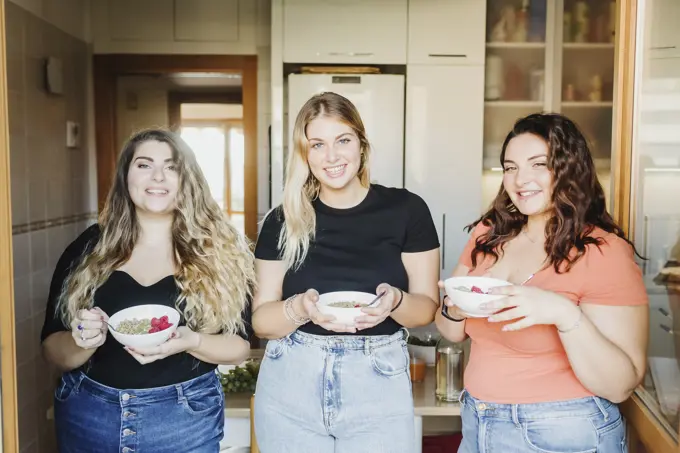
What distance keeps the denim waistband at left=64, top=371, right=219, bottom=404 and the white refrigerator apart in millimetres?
1882

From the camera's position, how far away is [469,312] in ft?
3.86

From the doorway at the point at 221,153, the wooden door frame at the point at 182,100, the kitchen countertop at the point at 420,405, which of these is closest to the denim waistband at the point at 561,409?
the kitchen countertop at the point at 420,405

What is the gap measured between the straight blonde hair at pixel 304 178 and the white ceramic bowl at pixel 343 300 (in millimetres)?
120

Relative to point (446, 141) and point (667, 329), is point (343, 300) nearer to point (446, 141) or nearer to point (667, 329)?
point (667, 329)

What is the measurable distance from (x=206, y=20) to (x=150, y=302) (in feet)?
8.22

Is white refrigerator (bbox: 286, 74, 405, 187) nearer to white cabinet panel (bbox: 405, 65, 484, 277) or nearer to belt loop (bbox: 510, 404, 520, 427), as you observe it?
white cabinet panel (bbox: 405, 65, 484, 277)

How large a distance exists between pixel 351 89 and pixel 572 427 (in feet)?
7.34

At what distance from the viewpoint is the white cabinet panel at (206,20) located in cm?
352

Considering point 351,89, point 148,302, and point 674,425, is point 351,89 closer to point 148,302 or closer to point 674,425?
point 148,302

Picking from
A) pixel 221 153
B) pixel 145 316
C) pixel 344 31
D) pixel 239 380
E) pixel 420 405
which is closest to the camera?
pixel 145 316

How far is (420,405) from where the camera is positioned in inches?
80.0

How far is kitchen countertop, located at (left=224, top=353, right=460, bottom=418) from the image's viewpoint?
2.02m

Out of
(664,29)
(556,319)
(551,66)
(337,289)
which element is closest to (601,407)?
(556,319)

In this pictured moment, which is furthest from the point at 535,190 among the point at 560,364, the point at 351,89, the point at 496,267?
the point at 351,89
